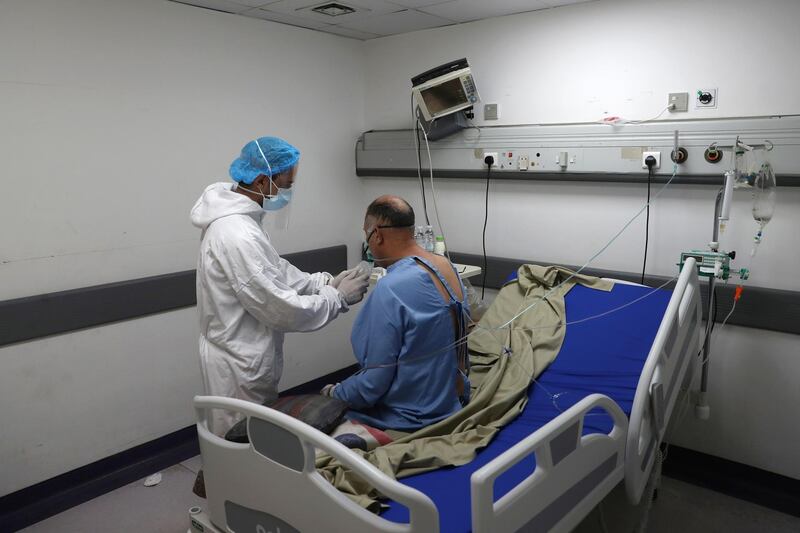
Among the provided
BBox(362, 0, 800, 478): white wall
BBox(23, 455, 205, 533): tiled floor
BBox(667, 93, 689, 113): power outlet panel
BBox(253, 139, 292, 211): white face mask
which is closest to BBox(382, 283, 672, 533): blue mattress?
BBox(362, 0, 800, 478): white wall

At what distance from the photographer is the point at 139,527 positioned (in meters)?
2.69

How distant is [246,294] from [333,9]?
1.80 metres

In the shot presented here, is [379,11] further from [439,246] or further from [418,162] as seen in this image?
→ [439,246]

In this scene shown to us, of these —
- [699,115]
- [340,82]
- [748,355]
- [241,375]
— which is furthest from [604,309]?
A: [340,82]

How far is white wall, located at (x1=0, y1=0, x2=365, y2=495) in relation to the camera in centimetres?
262

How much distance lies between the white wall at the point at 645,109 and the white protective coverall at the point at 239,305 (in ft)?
5.23

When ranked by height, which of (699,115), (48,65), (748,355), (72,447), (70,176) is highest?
(48,65)

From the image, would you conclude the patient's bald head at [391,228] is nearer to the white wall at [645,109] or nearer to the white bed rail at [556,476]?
the white bed rail at [556,476]

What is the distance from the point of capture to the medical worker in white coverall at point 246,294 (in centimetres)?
220

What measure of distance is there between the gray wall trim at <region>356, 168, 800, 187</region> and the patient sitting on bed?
1370 millimetres

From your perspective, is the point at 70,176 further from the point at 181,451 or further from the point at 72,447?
the point at 181,451

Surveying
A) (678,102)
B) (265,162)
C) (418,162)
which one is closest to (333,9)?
(418,162)

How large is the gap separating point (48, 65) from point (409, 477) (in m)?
2.28

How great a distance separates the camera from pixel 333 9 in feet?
10.7
